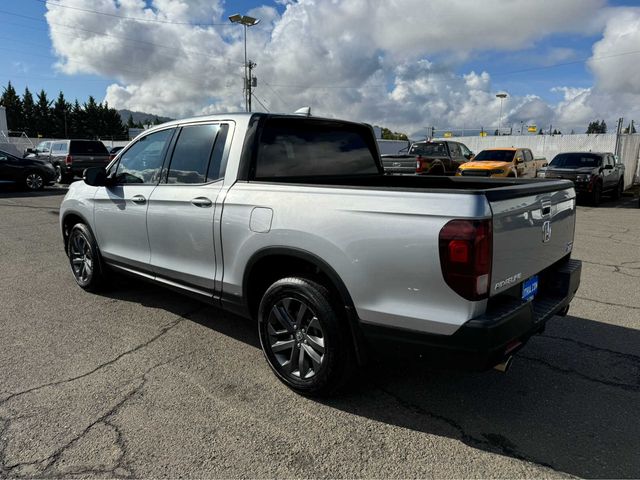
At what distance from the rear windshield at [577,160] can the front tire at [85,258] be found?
15.9 m

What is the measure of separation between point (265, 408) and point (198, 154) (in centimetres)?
206

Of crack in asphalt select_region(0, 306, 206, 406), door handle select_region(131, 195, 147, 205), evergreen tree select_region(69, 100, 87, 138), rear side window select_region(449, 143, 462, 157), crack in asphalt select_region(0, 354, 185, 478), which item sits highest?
evergreen tree select_region(69, 100, 87, 138)

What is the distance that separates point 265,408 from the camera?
3.00 meters

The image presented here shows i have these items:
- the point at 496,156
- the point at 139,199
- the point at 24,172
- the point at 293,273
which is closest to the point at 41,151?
the point at 24,172

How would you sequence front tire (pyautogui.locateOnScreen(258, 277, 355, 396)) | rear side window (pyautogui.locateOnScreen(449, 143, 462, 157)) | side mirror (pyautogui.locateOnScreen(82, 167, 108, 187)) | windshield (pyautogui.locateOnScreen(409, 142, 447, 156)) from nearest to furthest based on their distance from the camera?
front tire (pyautogui.locateOnScreen(258, 277, 355, 396)) → side mirror (pyautogui.locateOnScreen(82, 167, 108, 187)) → windshield (pyautogui.locateOnScreen(409, 142, 447, 156)) → rear side window (pyautogui.locateOnScreen(449, 143, 462, 157))

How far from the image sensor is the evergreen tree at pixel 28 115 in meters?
86.2

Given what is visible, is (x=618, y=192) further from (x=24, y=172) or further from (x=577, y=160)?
(x=24, y=172)

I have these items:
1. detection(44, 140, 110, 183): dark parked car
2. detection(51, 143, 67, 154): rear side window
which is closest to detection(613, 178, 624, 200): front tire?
detection(44, 140, 110, 183): dark parked car

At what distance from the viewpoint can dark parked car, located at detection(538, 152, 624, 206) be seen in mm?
15180

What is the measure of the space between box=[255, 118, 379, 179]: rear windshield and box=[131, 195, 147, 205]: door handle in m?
1.34

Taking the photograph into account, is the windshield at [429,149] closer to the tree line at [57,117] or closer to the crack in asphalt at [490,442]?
the crack in asphalt at [490,442]

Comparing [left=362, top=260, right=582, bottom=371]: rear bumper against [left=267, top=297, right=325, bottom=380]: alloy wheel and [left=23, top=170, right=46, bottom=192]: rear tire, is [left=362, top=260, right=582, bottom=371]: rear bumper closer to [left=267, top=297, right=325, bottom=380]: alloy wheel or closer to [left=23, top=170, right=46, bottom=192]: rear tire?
[left=267, top=297, right=325, bottom=380]: alloy wheel

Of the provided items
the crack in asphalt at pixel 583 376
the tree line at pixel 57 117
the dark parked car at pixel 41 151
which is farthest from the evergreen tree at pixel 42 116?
the crack in asphalt at pixel 583 376

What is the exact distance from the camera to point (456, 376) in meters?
3.46
